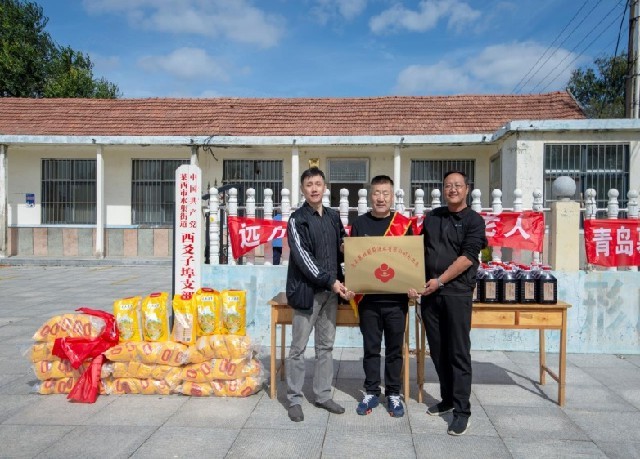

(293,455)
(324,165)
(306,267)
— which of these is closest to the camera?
(293,455)

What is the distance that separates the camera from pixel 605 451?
3359 millimetres

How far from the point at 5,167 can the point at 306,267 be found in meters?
14.0

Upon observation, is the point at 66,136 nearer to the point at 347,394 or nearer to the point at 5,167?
the point at 5,167

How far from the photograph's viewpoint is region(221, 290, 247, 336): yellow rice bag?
14.8ft

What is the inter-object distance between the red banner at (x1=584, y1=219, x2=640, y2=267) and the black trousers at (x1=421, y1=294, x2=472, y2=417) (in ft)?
8.86

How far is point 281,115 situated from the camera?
595 inches

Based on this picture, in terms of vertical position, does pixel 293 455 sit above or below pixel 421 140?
below

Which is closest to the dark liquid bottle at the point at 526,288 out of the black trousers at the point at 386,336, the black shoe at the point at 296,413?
the black trousers at the point at 386,336

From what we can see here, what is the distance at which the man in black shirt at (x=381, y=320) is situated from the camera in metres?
3.96

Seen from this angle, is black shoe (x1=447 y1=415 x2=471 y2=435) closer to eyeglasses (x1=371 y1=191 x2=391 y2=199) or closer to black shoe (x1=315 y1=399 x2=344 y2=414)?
black shoe (x1=315 y1=399 x2=344 y2=414)

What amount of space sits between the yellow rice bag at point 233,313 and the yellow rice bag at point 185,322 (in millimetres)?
252

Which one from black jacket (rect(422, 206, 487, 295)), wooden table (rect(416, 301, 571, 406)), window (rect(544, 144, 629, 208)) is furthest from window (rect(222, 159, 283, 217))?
black jacket (rect(422, 206, 487, 295))

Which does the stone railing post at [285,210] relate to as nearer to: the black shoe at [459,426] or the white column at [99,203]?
the black shoe at [459,426]

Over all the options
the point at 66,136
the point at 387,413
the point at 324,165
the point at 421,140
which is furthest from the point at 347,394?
the point at 66,136
